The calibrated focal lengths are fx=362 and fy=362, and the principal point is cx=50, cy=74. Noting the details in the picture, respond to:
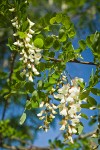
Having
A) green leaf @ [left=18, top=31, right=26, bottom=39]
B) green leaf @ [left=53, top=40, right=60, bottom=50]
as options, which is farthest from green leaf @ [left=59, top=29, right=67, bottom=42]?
green leaf @ [left=18, top=31, right=26, bottom=39]

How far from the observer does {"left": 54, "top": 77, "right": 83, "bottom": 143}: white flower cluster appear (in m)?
1.23

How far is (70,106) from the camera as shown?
123cm

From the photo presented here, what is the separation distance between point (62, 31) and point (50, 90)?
0.23m

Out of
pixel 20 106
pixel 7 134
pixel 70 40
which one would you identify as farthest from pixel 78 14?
pixel 70 40

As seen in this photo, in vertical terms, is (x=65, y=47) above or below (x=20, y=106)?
below

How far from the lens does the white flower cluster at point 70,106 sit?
4.04 feet

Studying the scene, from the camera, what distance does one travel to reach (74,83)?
1303 mm

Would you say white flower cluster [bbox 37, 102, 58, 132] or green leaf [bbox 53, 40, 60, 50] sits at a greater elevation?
green leaf [bbox 53, 40, 60, 50]

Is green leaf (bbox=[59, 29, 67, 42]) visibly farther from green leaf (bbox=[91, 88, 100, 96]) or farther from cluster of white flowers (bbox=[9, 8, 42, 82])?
green leaf (bbox=[91, 88, 100, 96])

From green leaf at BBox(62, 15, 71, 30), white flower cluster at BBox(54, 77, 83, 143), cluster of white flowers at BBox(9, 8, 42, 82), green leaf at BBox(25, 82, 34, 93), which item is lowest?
white flower cluster at BBox(54, 77, 83, 143)

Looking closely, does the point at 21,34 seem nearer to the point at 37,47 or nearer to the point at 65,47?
the point at 37,47

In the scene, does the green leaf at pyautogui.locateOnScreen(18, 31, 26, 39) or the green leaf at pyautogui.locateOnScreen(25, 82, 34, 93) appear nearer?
the green leaf at pyautogui.locateOnScreen(18, 31, 26, 39)

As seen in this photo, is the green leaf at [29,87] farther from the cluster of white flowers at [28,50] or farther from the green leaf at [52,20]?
the green leaf at [52,20]

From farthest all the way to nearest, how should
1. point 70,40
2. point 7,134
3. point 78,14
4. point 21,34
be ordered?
1. point 78,14
2. point 7,134
3. point 70,40
4. point 21,34
